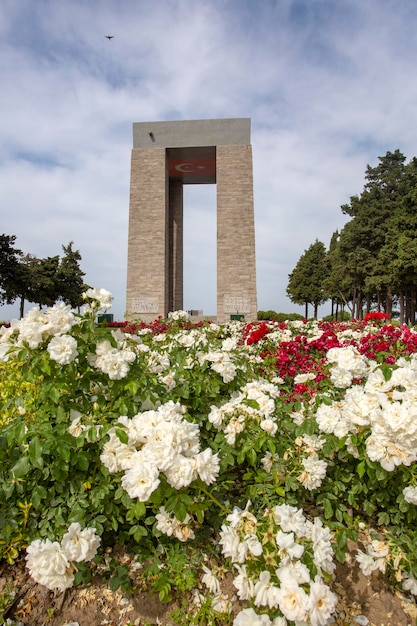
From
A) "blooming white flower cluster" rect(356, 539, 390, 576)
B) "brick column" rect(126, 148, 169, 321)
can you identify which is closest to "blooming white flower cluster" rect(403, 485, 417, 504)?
"blooming white flower cluster" rect(356, 539, 390, 576)

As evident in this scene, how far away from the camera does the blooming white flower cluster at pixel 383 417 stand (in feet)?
5.12

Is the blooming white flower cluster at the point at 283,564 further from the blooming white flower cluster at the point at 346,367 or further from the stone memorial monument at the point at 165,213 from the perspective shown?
the stone memorial monument at the point at 165,213

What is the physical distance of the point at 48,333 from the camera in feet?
5.82

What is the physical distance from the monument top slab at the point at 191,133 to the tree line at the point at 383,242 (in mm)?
8702

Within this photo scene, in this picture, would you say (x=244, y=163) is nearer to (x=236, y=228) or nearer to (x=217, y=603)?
(x=236, y=228)

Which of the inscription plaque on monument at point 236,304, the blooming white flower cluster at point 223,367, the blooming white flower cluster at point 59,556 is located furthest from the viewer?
the inscription plaque on monument at point 236,304

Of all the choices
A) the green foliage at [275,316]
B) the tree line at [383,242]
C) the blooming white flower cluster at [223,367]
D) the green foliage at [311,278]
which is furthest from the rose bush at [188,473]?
the green foliage at [311,278]

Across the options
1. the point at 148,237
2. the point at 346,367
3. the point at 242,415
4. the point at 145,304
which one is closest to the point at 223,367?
the point at 242,415

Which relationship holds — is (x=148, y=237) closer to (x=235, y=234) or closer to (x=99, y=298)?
(x=235, y=234)

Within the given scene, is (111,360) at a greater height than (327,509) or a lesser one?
greater

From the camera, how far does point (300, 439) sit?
204cm

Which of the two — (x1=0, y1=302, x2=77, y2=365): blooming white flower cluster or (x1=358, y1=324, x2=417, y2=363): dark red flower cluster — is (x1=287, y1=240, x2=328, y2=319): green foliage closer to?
(x1=358, y1=324, x2=417, y2=363): dark red flower cluster

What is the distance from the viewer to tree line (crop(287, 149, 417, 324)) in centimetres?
1889

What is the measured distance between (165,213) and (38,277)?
11.0 meters
